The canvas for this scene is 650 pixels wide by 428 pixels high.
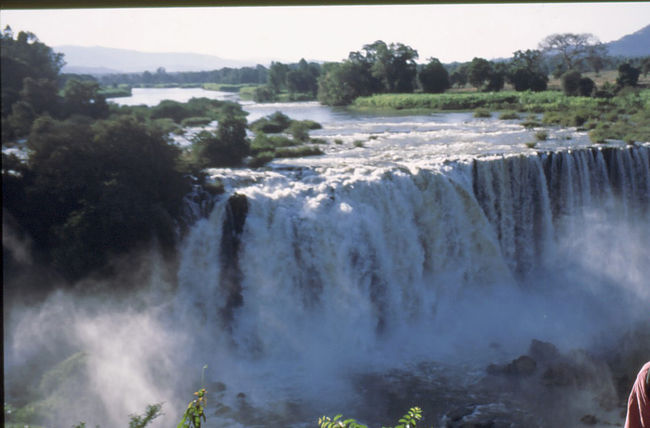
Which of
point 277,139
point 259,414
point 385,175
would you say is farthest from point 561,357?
point 277,139

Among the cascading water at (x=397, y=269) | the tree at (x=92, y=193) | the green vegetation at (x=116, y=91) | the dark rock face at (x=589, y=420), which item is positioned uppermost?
the green vegetation at (x=116, y=91)

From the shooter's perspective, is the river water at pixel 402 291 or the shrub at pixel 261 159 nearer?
the river water at pixel 402 291

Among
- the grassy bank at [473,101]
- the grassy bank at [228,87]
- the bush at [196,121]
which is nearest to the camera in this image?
the bush at [196,121]

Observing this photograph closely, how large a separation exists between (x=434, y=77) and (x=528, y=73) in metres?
2.16

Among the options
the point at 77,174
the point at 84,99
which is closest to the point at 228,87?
the point at 84,99

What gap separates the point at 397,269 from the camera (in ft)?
27.6

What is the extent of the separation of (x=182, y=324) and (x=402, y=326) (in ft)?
10.6

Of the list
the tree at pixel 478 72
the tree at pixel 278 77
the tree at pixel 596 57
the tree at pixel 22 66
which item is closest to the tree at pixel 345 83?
the tree at pixel 278 77

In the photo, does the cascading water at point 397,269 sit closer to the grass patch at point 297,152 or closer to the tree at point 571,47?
the grass patch at point 297,152

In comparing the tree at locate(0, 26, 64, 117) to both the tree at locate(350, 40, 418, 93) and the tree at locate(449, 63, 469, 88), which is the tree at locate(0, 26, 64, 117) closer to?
the tree at locate(350, 40, 418, 93)

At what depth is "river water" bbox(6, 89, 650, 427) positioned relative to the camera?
681cm

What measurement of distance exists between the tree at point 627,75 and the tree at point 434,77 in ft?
Answer: 12.1

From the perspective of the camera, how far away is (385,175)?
8578mm

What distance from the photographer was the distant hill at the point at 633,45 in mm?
7566
